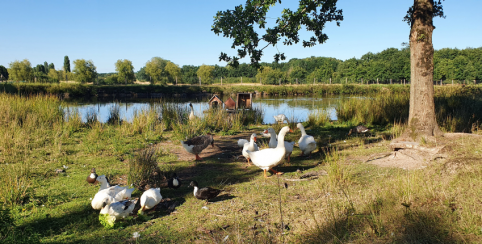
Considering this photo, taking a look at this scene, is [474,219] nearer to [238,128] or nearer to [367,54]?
[238,128]

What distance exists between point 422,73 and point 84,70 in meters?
53.1

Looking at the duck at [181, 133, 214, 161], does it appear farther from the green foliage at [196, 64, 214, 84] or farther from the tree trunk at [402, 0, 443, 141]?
the green foliage at [196, 64, 214, 84]

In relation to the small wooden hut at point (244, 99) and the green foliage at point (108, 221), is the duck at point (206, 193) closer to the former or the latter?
the green foliage at point (108, 221)

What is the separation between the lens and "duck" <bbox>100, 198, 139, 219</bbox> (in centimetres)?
401

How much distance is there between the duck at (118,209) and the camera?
4.01 meters

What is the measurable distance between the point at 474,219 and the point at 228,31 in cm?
661

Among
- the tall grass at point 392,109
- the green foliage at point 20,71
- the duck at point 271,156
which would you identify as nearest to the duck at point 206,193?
the duck at point 271,156

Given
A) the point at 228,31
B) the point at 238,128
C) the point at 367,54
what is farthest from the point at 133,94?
the point at 367,54

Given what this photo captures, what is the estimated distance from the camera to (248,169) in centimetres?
680

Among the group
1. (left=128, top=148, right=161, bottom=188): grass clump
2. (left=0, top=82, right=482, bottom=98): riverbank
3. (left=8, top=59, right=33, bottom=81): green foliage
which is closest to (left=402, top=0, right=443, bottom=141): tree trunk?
(left=128, top=148, right=161, bottom=188): grass clump

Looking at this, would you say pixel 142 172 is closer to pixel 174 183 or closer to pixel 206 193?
pixel 174 183

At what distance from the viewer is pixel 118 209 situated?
13.3 feet

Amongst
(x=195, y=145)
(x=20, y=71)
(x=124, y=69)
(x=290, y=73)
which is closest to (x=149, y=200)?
(x=195, y=145)

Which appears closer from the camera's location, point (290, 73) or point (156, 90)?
point (156, 90)
